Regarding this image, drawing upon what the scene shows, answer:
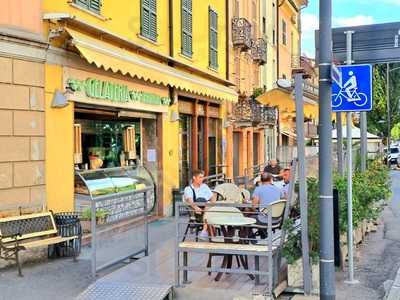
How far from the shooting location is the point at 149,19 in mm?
14531

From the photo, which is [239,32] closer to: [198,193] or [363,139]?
[363,139]

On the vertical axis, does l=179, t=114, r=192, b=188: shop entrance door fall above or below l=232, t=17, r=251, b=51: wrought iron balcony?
below

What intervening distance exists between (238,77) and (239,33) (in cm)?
178

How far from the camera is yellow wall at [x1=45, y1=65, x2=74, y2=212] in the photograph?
Answer: 396 inches

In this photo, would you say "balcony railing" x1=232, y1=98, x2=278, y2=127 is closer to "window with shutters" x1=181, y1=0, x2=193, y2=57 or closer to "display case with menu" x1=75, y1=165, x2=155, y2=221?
"window with shutters" x1=181, y1=0, x2=193, y2=57

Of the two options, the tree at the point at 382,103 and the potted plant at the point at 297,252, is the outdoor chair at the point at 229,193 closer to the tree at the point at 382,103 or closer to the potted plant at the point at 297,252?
the potted plant at the point at 297,252

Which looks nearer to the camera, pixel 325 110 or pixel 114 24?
pixel 325 110

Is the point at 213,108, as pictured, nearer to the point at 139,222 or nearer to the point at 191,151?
the point at 191,151

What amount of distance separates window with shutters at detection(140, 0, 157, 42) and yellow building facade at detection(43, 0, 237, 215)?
24 mm

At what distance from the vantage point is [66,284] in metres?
7.83

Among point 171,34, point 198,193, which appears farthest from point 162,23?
point 198,193

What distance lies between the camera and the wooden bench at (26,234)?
855cm

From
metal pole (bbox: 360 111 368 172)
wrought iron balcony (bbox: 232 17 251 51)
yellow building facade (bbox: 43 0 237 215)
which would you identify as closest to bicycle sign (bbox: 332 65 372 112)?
yellow building facade (bbox: 43 0 237 215)

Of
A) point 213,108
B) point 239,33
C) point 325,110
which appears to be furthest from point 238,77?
point 325,110
